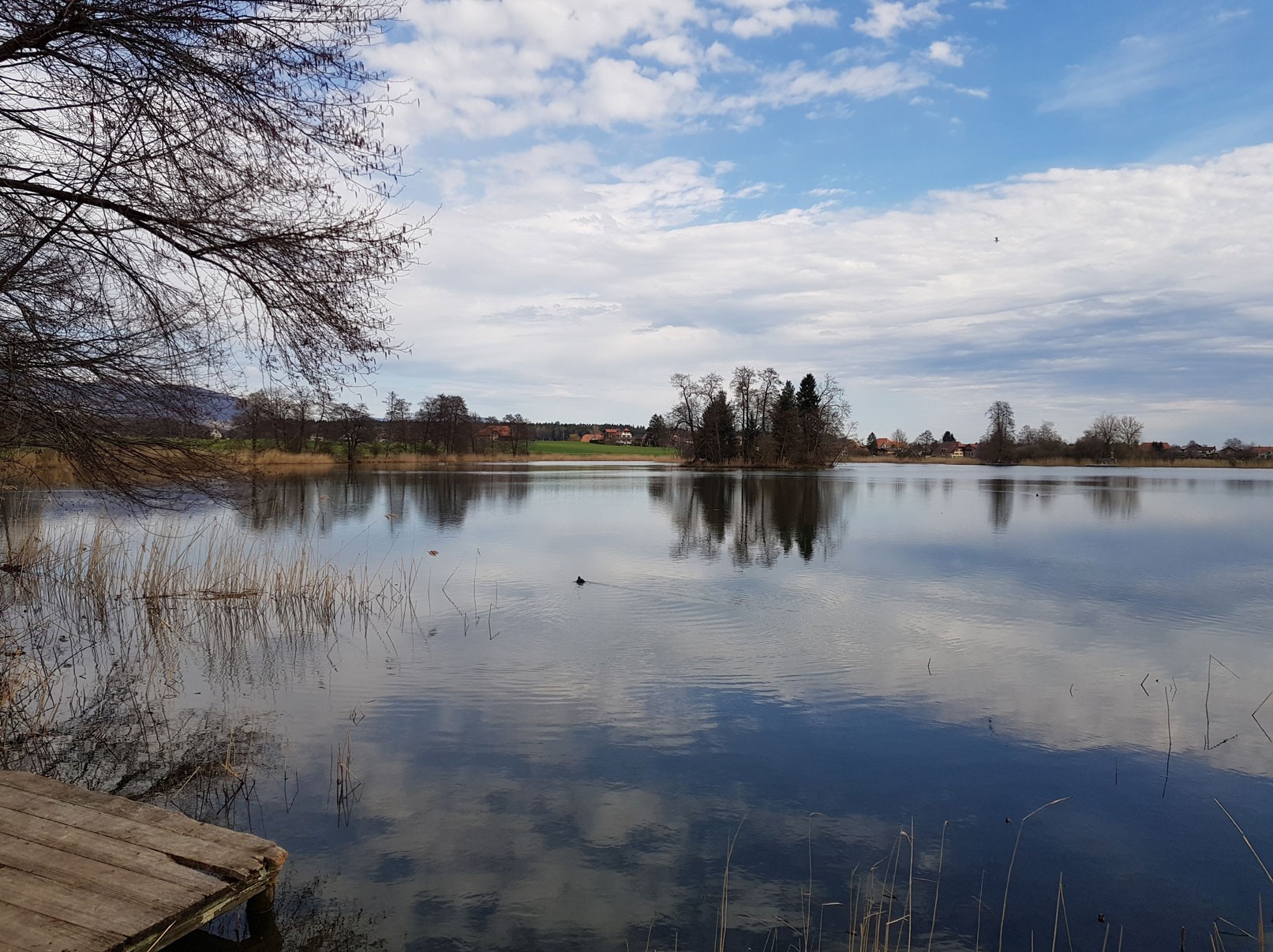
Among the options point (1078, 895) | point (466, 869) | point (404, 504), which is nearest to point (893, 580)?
point (1078, 895)

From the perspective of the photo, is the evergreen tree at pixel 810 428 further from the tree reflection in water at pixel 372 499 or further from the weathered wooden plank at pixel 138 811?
the weathered wooden plank at pixel 138 811

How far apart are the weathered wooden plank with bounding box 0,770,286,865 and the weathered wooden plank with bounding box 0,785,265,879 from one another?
6 cm

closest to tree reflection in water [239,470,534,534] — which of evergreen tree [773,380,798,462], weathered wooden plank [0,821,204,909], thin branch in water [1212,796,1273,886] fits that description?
weathered wooden plank [0,821,204,909]

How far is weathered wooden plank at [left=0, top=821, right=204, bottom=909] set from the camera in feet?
11.7

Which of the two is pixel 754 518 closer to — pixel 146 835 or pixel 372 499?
pixel 372 499

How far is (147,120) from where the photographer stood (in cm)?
496

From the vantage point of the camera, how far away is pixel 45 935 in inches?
127

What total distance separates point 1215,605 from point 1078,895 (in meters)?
10.6

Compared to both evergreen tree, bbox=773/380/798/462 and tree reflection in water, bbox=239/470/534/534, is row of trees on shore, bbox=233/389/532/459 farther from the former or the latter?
evergreen tree, bbox=773/380/798/462

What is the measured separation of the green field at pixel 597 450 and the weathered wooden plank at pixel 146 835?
313 feet

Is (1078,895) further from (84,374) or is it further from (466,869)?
(84,374)

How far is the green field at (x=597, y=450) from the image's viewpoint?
105312 millimetres

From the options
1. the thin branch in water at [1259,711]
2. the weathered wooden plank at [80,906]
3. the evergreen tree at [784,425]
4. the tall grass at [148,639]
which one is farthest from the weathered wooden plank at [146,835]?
the evergreen tree at [784,425]

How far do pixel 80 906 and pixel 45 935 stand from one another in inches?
7.5
